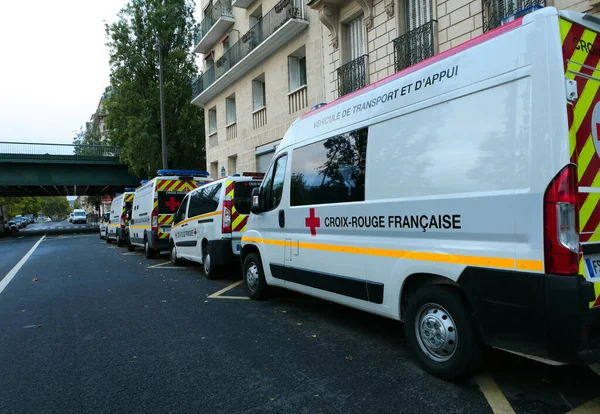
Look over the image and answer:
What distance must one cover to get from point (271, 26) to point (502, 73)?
15097mm

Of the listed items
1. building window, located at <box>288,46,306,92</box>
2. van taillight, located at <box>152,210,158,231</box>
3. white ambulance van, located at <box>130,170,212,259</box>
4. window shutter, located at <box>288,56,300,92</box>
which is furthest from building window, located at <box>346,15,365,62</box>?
van taillight, located at <box>152,210,158,231</box>

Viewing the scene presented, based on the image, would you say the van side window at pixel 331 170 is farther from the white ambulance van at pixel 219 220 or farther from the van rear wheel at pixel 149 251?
the van rear wheel at pixel 149 251

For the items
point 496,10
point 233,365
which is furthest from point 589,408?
point 496,10

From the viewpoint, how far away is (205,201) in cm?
905

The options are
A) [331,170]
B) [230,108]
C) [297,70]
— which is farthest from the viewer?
[230,108]

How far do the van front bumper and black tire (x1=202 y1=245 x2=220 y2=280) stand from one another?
625cm

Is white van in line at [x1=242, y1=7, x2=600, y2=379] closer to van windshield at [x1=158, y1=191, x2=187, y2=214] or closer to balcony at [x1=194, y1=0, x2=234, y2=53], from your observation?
van windshield at [x1=158, y1=191, x2=187, y2=214]

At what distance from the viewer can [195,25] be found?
29344 mm

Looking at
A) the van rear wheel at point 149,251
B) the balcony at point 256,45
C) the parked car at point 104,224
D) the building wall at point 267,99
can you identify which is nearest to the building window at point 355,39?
the building wall at point 267,99

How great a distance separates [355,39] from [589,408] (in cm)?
1204

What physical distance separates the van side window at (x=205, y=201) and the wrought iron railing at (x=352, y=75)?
576cm

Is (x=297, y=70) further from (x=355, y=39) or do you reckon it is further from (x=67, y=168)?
(x=67, y=168)

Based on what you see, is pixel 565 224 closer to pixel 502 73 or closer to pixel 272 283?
pixel 502 73

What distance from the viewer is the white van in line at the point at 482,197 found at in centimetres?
273
